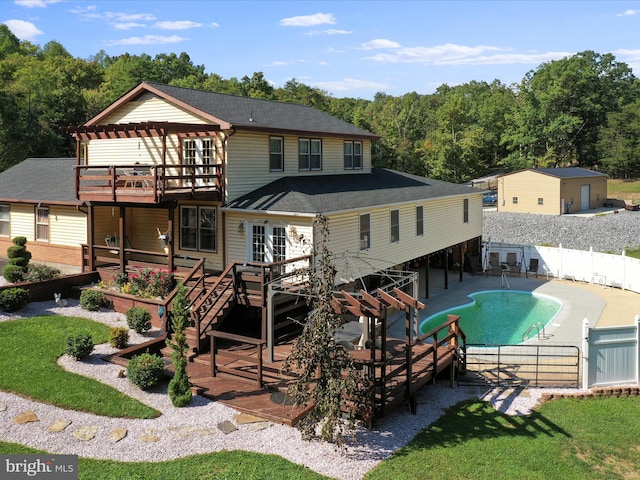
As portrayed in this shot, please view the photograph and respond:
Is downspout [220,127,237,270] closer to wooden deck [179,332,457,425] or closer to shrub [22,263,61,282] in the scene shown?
wooden deck [179,332,457,425]

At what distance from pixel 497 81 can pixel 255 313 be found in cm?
12628

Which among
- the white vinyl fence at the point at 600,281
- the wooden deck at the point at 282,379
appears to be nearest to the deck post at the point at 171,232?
the wooden deck at the point at 282,379

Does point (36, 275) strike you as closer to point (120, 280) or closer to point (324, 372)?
point (120, 280)

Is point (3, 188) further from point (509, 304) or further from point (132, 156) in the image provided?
point (509, 304)

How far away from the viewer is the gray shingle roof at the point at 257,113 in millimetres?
19391

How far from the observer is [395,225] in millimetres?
21375

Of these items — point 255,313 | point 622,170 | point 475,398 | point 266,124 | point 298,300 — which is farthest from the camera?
point 622,170

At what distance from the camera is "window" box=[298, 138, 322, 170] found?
71.8 feet

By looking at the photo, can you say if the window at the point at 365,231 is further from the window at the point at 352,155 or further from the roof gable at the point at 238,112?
the window at the point at 352,155

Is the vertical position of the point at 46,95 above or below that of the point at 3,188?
above

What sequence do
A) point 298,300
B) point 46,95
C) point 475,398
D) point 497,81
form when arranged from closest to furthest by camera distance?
1. point 475,398
2. point 298,300
3. point 46,95
4. point 497,81

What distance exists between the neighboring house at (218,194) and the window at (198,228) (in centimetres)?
4

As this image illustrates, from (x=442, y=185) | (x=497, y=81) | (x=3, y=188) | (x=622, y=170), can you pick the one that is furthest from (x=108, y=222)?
(x=497, y=81)

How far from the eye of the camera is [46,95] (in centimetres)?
4291
